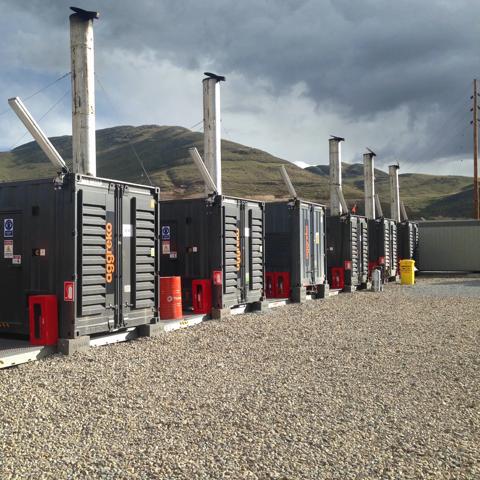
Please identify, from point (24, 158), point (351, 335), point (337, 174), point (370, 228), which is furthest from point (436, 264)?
point (24, 158)

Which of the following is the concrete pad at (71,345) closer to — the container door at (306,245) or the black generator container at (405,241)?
the container door at (306,245)

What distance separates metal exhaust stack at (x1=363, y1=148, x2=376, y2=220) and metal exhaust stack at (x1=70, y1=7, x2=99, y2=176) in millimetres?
17838

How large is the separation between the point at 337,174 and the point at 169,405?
1805 centimetres

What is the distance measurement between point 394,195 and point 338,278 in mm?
13705

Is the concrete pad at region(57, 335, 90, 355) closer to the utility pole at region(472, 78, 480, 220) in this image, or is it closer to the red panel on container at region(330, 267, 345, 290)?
the red panel on container at region(330, 267, 345, 290)

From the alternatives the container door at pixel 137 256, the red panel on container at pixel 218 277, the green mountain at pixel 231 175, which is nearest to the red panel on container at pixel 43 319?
the container door at pixel 137 256

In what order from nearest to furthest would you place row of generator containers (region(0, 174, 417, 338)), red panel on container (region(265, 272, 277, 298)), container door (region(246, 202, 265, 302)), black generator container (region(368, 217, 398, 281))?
row of generator containers (region(0, 174, 417, 338)), container door (region(246, 202, 265, 302)), red panel on container (region(265, 272, 277, 298)), black generator container (region(368, 217, 398, 281))

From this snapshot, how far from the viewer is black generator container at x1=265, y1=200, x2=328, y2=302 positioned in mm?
15211

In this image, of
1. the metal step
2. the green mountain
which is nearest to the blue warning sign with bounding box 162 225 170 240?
the metal step

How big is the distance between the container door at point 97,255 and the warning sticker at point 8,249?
1.10 metres

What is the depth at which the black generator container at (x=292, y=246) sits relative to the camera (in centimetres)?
1521

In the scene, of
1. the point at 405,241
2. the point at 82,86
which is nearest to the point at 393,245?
the point at 405,241

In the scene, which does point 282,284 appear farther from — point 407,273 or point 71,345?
point 407,273

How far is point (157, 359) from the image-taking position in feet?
25.5
